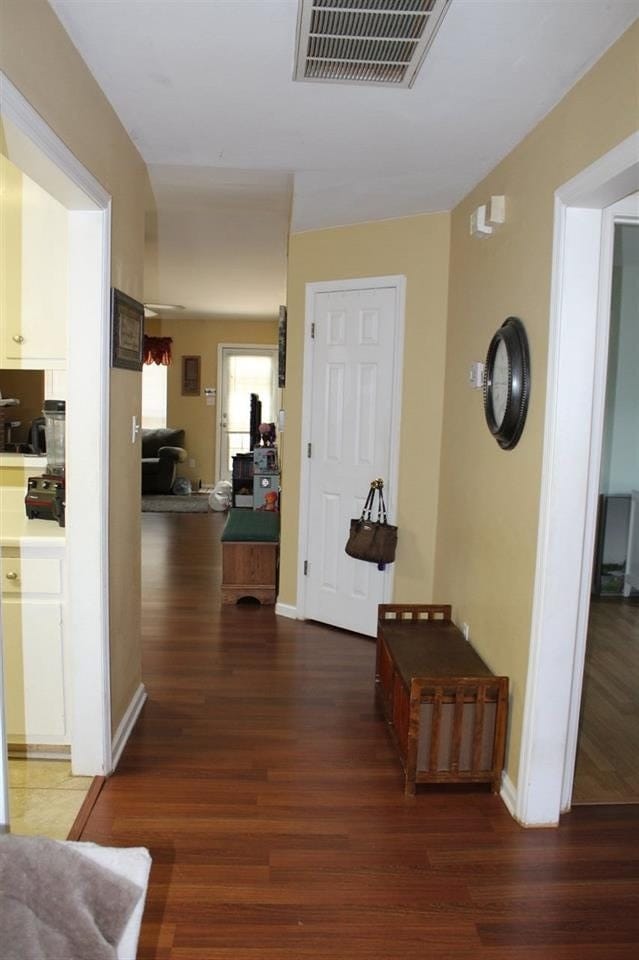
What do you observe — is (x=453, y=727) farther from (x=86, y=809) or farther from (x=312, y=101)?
(x=312, y=101)

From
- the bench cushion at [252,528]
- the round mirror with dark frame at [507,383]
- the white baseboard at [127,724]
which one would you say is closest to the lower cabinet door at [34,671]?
the white baseboard at [127,724]

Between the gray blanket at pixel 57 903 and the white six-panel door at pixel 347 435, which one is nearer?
the gray blanket at pixel 57 903

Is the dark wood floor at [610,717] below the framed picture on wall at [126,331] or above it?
below

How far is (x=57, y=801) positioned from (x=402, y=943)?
1.26m

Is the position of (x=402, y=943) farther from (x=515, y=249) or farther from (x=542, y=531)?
(x=515, y=249)

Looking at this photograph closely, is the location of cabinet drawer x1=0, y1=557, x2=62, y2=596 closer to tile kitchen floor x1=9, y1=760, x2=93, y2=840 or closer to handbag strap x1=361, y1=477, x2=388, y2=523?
tile kitchen floor x1=9, y1=760, x2=93, y2=840

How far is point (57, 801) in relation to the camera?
2.49 meters

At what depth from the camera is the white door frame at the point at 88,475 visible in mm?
2410

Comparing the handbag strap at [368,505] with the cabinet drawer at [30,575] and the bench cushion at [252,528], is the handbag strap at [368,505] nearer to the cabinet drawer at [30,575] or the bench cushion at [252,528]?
the bench cushion at [252,528]

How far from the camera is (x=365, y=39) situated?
6.46 ft

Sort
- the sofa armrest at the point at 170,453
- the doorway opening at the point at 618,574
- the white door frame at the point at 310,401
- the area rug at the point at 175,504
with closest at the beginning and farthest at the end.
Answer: the doorway opening at the point at 618,574 < the white door frame at the point at 310,401 < the area rug at the point at 175,504 < the sofa armrest at the point at 170,453

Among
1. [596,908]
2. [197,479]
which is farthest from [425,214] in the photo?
[197,479]

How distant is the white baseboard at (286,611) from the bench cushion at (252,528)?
1.43 ft

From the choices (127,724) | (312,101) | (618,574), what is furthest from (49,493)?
(618,574)
